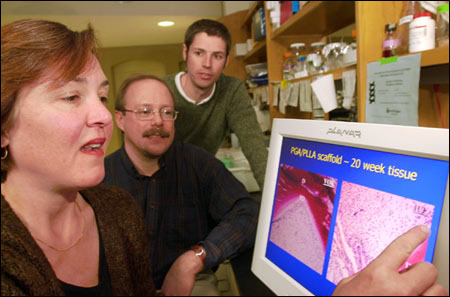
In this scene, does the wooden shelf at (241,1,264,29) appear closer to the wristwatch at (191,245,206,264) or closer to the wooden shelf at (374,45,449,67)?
the wooden shelf at (374,45,449,67)

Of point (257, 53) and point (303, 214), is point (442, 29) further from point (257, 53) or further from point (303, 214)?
point (257, 53)

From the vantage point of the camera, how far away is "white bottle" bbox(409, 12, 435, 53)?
0.91 meters

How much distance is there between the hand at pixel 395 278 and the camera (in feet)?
1.09

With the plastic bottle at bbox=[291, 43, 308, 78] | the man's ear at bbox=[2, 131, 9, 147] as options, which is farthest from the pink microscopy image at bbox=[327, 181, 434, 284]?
the plastic bottle at bbox=[291, 43, 308, 78]

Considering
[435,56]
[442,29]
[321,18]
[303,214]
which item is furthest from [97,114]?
[321,18]

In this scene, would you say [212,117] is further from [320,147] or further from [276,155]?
[320,147]

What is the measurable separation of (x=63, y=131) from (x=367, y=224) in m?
0.51

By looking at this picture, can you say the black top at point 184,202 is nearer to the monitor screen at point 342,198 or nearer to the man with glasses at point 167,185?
the man with glasses at point 167,185

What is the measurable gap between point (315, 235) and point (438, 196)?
0.23 m

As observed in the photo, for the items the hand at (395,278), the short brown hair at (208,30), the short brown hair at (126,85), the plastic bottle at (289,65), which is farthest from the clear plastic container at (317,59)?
the hand at (395,278)

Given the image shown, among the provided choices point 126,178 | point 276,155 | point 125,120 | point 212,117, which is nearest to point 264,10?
point 212,117

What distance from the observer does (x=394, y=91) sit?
36.1 inches

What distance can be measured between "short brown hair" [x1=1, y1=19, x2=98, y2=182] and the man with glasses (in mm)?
699

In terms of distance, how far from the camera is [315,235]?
1.99 feet
